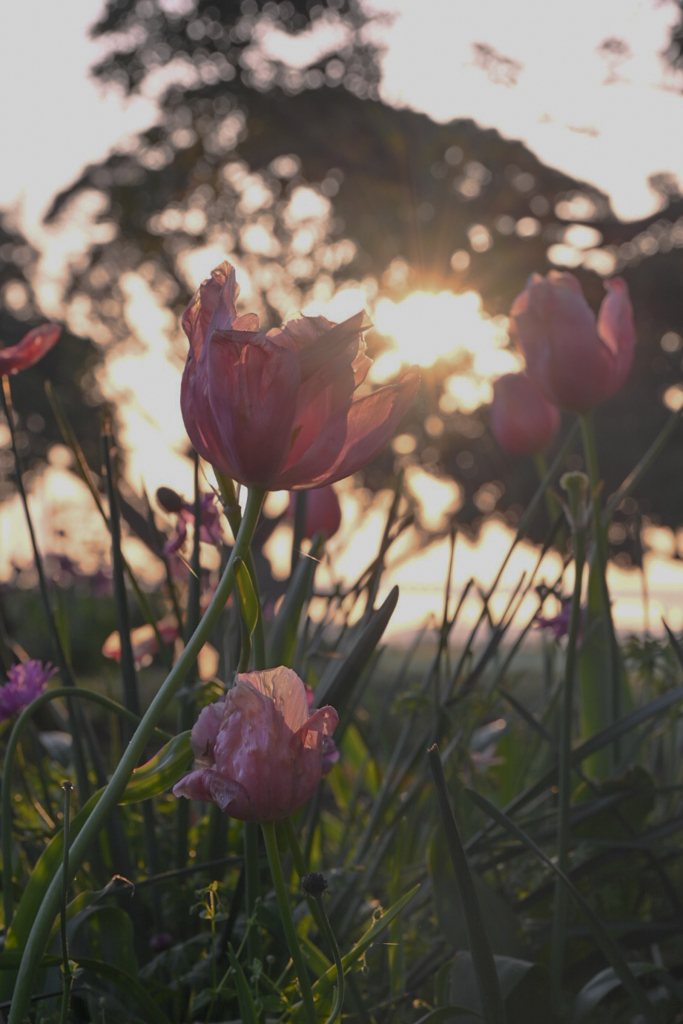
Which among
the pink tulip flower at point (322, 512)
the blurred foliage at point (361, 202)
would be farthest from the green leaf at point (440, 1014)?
the blurred foliage at point (361, 202)

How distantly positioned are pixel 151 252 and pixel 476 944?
7.46 m

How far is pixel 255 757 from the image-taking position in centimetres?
42

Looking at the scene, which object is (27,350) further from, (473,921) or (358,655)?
(473,921)

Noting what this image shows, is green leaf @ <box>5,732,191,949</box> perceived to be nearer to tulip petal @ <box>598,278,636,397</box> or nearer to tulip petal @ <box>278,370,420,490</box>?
tulip petal @ <box>278,370,420,490</box>

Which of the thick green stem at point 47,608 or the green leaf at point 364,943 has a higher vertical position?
the thick green stem at point 47,608

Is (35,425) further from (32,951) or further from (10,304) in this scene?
(32,951)

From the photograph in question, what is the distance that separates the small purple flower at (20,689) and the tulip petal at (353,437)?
341mm

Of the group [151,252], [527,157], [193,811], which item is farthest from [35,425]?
[193,811]

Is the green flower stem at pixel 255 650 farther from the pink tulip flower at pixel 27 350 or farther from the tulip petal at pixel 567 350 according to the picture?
the tulip petal at pixel 567 350

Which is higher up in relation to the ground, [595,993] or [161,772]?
[161,772]

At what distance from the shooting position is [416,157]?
4.87 meters

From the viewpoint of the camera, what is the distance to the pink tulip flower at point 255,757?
420 mm

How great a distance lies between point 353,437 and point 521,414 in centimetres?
58

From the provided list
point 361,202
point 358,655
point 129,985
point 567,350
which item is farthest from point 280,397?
point 361,202
